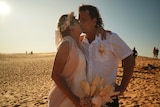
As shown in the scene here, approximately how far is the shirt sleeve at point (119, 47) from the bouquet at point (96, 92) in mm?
521

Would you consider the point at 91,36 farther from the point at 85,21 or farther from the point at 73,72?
the point at 73,72

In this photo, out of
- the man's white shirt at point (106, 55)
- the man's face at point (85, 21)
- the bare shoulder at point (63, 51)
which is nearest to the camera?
the bare shoulder at point (63, 51)

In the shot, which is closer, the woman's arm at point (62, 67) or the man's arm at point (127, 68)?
the woman's arm at point (62, 67)

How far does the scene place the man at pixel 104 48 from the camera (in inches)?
109

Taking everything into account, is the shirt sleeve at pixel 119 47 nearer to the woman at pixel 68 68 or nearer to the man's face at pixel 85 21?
the man's face at pixel 85 21

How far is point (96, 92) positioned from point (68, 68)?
344mm

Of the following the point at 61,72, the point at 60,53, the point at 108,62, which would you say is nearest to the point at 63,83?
the point at 61,72

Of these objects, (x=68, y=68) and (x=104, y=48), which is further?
(x=104, y=48)

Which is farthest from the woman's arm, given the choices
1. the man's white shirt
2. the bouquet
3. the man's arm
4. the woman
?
the man's arm

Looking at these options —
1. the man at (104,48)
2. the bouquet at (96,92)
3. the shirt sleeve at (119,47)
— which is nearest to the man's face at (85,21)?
the man at (104,48)

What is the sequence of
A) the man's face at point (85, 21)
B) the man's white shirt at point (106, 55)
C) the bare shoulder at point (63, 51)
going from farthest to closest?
the man's face at point (85, 21), the man's white shirt at point (106, 55), the bare shoulder at point (63, 51)

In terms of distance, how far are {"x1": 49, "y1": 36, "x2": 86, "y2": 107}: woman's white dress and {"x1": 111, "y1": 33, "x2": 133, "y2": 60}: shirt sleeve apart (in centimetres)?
52

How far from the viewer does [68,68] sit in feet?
8.13

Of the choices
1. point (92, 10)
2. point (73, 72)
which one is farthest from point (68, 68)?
point (92, 10)
